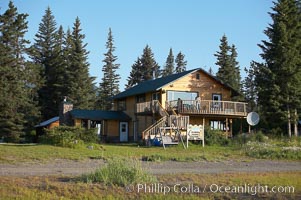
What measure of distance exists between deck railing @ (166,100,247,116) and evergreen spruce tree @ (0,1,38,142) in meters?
17.4

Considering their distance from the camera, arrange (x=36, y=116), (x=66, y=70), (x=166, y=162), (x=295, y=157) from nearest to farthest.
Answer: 1. (x=166, y=162)
2. (x=295, y=157)
3. (x=36, y=116)
4. (x=66, y=70)

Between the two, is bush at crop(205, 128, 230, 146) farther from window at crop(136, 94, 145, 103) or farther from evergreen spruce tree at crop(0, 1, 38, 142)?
evergreen spruce tree at crop(0, 1, 38, 142)

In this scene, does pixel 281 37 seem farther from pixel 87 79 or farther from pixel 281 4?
pixel 87 79

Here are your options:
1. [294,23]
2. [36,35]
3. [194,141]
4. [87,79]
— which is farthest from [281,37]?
[36,35]

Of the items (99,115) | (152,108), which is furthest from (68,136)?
(99,115)

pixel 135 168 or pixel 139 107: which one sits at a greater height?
pixel 139 107

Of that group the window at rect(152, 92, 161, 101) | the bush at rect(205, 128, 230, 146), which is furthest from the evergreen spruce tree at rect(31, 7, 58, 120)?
the bush at rect(205, 128, 230, 146)

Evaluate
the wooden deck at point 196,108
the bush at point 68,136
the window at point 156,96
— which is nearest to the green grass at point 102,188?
the bush at point 68,136

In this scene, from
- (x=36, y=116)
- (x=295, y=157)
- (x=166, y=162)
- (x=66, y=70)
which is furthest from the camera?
(x=66, y=70)

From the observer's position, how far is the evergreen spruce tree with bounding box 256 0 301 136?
3681 centimetres

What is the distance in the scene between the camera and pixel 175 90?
36469 millimetres

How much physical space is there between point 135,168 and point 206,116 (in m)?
25.1

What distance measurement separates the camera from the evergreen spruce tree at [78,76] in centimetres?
5397

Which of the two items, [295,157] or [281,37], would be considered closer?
[295,157]
